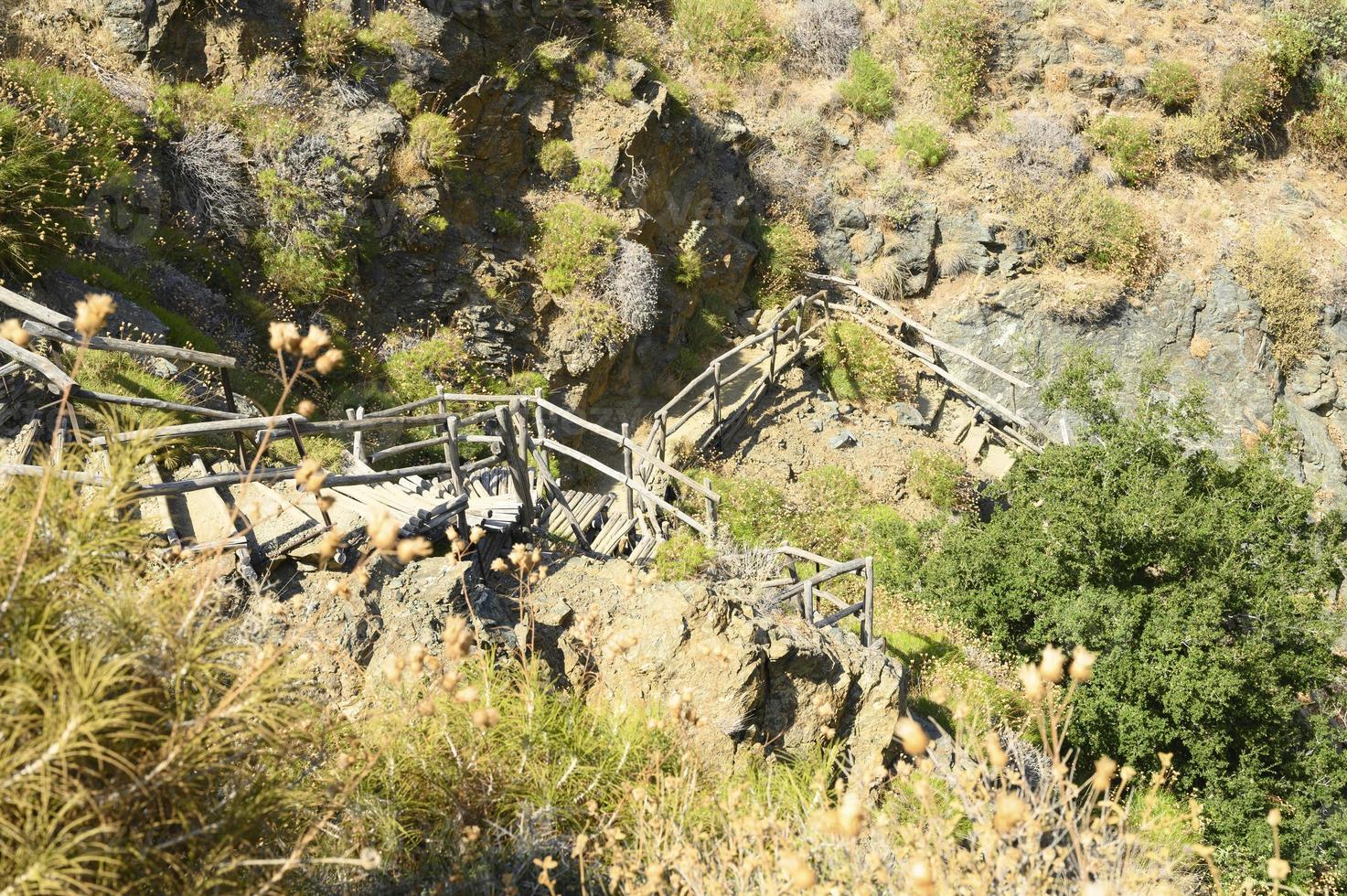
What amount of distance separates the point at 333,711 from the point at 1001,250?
16.7m

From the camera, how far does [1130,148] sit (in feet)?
58.2

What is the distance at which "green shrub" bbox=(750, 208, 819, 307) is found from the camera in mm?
16297

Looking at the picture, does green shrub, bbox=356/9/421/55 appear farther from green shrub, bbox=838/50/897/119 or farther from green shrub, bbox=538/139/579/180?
green shrub, bbox=838/50/897/119

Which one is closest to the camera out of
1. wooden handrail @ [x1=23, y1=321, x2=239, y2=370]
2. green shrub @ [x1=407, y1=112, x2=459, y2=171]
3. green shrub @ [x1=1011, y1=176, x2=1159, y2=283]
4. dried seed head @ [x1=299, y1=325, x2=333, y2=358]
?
dried seed head @ [x1=299, y1=325, x2=333, y2=358]

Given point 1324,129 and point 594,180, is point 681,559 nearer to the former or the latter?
point 594,180

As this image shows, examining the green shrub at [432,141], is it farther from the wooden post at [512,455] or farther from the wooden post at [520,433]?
the wooden post at [512,455]

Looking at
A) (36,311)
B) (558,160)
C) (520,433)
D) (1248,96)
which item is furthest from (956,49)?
(36,311)

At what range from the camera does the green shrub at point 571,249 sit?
42.7ft

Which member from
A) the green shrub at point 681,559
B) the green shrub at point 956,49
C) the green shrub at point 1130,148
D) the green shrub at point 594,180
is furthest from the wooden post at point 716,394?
the green shrub at point 1130,148

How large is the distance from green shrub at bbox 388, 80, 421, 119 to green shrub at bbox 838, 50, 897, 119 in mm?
10332

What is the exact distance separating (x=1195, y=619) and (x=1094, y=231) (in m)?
10.9

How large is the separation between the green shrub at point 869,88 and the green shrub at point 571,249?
28.2ft

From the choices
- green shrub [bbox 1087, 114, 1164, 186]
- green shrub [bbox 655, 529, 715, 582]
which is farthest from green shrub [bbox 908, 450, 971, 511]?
green shrub [bbox 1087, 114, 1164, 186]

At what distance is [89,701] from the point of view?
6.90 ft
